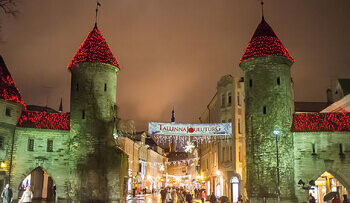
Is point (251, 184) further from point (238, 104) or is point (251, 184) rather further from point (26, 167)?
point (26, 167)

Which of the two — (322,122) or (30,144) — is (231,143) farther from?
(30,144)

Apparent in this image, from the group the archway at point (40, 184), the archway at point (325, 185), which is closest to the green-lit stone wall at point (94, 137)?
the archway at point (40, 184)

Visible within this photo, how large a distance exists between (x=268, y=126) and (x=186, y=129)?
673 centimetres

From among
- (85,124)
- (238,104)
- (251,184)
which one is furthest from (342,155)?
(85,124)

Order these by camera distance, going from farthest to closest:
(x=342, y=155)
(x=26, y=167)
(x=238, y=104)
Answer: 1. (x=238, y=104)
2. (x=26, y=167)
3. (x=342, y=155)

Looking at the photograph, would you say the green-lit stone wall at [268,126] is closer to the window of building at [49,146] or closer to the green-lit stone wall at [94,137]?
the green-lit stone wall at [94,137]

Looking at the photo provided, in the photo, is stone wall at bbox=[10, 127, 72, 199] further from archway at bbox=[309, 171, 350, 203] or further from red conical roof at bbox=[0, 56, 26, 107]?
archway at bbox=[309, 171, 350, 203]

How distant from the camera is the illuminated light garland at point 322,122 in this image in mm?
28891

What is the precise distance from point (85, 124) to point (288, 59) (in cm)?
1724

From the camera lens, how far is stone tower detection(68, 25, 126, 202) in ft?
103

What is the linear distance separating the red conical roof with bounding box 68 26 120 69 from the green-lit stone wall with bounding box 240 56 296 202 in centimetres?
1164

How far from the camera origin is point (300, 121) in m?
30.1

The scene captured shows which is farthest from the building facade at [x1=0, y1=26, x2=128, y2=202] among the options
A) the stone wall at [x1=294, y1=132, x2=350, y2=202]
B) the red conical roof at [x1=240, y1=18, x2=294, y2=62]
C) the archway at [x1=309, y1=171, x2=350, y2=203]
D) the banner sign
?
the archway at [x1=309, y1=171, x2=350, y2=203]

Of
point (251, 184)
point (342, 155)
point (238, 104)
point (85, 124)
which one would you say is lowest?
point (251, 184)
